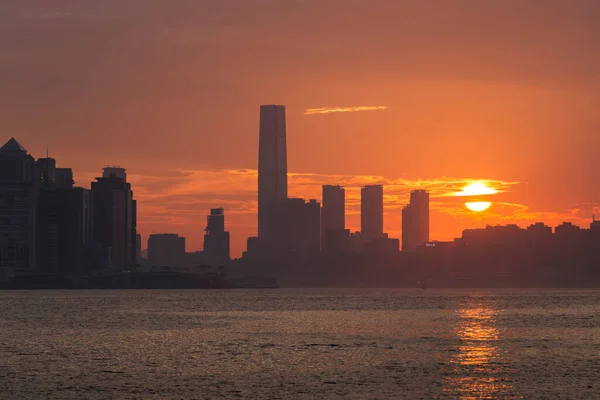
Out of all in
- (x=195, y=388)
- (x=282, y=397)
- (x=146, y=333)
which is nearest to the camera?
(x=282, y=397)

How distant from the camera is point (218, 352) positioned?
432 ft

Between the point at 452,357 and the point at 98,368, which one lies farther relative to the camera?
the point at 452,357

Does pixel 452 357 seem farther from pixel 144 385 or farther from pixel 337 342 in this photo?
pixel 144 385

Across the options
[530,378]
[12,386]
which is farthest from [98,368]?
[530,378]

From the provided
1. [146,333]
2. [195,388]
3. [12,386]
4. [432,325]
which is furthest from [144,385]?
[432,325]

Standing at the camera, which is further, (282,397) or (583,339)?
(583,339)

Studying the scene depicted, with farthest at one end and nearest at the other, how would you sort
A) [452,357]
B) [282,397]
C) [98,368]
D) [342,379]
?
[452,357] < [98,368] < [342,379] < [282,397]

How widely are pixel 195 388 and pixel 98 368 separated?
23254mm

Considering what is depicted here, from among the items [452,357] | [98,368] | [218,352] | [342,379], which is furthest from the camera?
[218,352]

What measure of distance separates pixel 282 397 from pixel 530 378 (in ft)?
91.6

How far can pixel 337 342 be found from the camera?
5812 inches

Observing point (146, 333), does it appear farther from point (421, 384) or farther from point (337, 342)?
point (421, 384)

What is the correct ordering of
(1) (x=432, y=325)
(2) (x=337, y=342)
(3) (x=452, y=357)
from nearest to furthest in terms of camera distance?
(3) (x=452, y=357) → (2) (x=337, y=342) → (1) (x=432, y=325)

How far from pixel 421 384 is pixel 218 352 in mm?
42427
